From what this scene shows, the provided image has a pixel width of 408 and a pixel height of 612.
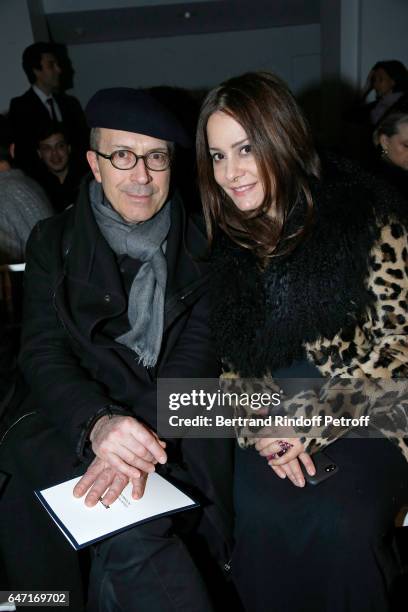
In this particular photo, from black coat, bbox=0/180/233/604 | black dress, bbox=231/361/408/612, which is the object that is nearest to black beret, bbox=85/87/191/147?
black coat, bbox=0/180/233/604

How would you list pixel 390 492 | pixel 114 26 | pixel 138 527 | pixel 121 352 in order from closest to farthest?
pixel 138 527 → pixel 390 492 → pixel 121 352 → pixel 114 26

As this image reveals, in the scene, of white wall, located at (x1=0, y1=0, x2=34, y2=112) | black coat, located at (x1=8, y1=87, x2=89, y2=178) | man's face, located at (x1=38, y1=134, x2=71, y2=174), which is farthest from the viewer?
white wall, located at (x1=0, y1=0, x2=34, y2=112)

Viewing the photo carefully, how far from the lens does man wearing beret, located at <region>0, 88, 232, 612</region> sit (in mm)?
1580

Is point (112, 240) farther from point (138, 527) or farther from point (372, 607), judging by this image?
point (372, 607)

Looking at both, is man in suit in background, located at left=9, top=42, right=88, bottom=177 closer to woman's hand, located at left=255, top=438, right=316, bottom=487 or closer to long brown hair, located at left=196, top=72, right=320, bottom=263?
long brown hair, located at left=196, top=72, right=320, bottom=263

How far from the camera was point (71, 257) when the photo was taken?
1.72 metres

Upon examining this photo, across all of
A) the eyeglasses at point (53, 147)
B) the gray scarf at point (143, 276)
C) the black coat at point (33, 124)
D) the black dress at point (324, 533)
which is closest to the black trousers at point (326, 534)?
the black dress at point (324, 533)

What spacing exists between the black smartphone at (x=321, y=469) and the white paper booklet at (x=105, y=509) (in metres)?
0.37

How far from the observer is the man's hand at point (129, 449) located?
4.58ft

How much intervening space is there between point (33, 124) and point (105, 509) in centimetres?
413

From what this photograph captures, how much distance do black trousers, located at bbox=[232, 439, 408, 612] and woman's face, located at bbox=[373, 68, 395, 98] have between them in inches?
177

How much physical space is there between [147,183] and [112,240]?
8.1 inches

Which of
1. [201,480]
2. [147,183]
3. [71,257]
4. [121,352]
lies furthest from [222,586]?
[147,183]

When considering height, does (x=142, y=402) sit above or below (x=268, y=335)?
below
